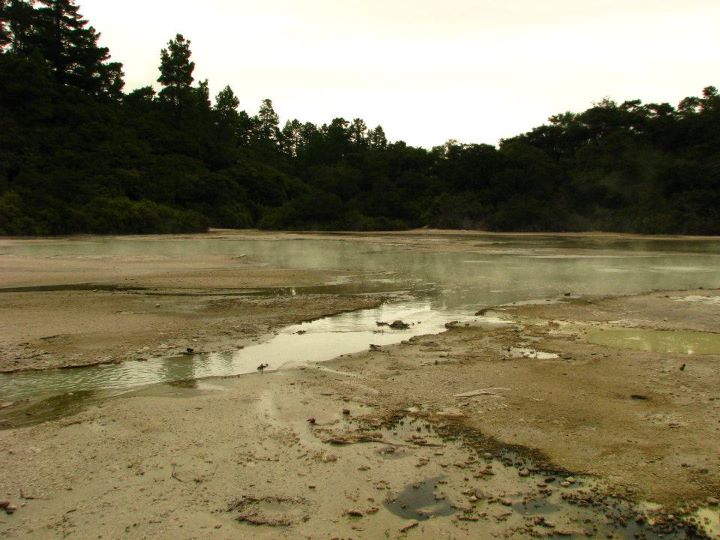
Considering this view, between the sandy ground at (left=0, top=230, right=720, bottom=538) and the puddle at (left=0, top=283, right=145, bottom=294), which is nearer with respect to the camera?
the sandy ground at (left=0, top=230, right=720, bottom=538)

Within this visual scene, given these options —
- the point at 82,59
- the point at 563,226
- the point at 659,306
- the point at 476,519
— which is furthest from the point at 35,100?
the point at 476,519

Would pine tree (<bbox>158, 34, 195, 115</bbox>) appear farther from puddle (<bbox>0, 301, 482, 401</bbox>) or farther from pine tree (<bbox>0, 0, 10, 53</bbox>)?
puddle (<bbox>0, 301, 482, 401</bbox>)

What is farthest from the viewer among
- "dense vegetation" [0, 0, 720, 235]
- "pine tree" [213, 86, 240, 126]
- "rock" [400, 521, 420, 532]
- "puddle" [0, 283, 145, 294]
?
"pine tree" [213, 86, 240, 126]

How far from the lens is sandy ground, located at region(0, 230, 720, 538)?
3.46 metres

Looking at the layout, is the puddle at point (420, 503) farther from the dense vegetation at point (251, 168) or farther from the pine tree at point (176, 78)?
the pine tree at point (176, 78)

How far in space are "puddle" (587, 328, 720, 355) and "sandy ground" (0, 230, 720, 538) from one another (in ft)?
1.44

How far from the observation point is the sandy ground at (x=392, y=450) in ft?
11.3

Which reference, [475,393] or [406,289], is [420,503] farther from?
[406,289]

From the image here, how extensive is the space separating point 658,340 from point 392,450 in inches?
217

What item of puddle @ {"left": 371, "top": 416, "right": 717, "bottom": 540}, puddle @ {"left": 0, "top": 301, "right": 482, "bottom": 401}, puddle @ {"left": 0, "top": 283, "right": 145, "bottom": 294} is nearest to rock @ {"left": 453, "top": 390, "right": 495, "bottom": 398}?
puddle @ {"left": 371, "top": 416, "right": 717, "bottom": 540}

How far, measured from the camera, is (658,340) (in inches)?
320

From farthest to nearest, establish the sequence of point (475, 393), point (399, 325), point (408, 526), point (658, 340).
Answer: point (399, 325) < point (658, 340) < point (475, 393) < point (408, 526)

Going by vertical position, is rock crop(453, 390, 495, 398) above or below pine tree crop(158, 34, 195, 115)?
below

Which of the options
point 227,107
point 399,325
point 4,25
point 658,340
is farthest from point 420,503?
point 227,107
